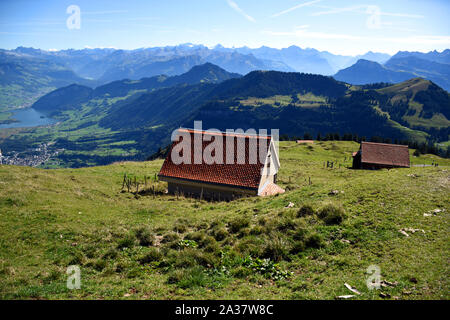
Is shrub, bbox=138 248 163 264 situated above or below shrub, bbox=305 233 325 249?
below

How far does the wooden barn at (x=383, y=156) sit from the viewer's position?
5506 cm

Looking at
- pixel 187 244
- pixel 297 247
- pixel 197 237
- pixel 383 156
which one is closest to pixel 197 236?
pixel 197 237

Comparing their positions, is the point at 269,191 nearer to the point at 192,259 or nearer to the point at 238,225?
the point at 238,225

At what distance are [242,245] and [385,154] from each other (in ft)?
185

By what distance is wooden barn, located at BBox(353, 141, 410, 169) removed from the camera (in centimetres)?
5506

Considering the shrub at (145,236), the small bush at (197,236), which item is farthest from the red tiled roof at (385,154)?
the shrub at (145,236)

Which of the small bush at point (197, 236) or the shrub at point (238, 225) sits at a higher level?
the shrub at point (238, 225)

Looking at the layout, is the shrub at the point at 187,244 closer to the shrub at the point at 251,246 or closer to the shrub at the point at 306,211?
the shrub at the point at 251,246

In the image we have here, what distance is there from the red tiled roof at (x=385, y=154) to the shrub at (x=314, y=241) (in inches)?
2048

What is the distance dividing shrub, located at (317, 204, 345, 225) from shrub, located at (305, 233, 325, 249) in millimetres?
1859

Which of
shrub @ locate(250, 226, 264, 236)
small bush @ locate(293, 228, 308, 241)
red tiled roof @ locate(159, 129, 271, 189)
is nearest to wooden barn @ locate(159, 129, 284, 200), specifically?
red tiled roof @ locate(159, 129, 271, 189)

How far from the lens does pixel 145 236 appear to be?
48.8 ft

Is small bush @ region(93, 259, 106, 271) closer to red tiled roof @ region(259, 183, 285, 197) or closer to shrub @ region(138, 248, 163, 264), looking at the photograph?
shrub @ region(138, 248, 163, 264)
